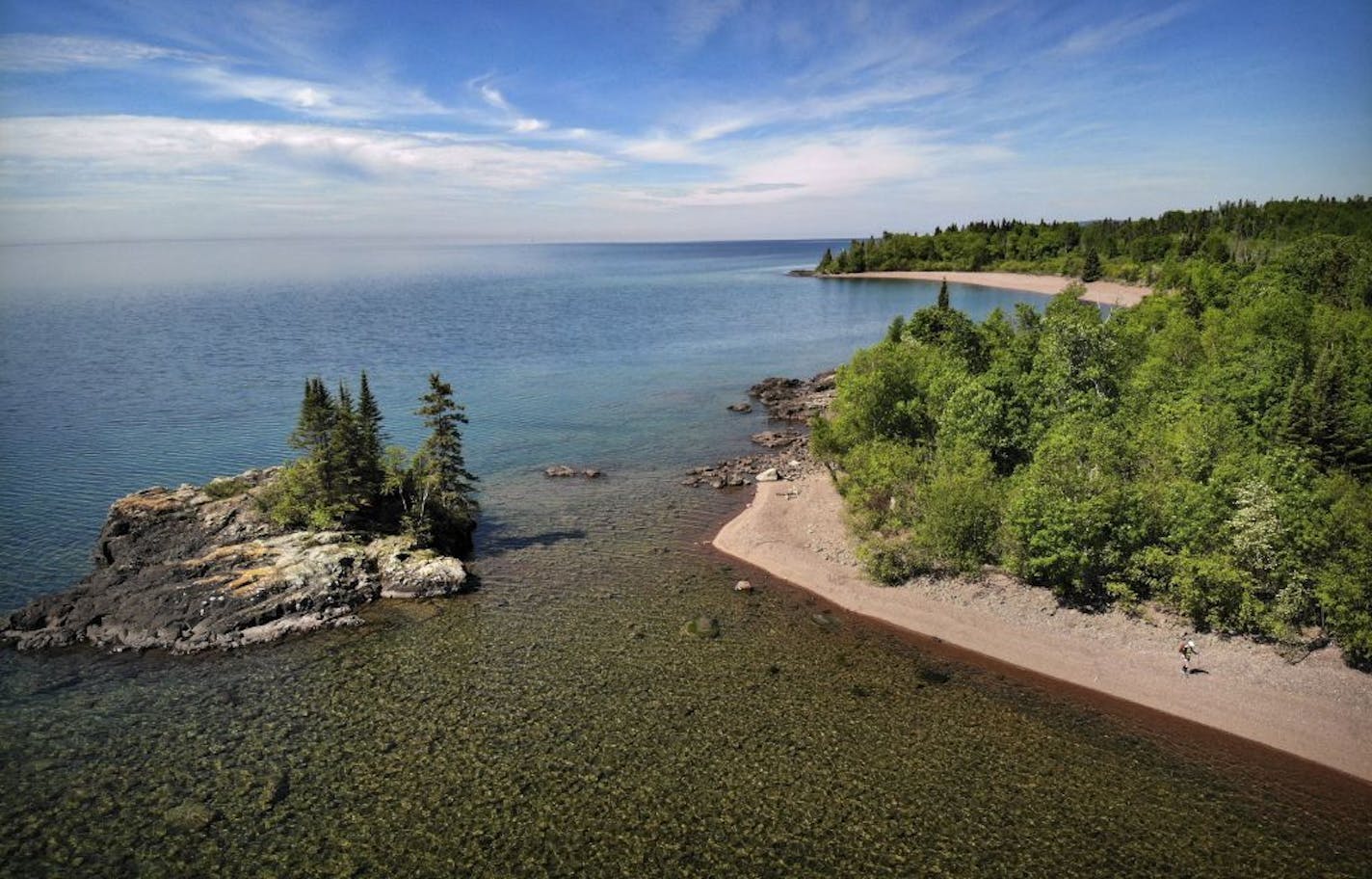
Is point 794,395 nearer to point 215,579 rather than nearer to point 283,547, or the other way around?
point 283,547

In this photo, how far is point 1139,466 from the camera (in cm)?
4403

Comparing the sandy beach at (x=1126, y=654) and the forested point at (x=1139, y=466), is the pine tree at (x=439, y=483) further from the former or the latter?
the forested point at (x=1139, y=466)

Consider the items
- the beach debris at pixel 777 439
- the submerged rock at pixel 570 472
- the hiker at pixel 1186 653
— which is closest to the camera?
the hiker at pixel 1186 653

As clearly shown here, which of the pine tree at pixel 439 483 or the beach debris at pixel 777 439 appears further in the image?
the beach debris at pixel 777 439

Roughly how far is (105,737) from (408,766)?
557 inches

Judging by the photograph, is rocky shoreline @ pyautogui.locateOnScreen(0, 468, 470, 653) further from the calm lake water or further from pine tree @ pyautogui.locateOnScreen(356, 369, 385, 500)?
pine tree @ pyautogui.locateOnScreen(356, 369, 385, 500)

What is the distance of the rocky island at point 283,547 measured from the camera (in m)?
40.5

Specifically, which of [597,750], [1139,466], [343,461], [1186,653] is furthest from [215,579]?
[1139,466]

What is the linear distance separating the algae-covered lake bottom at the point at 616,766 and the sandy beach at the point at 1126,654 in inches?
66.7

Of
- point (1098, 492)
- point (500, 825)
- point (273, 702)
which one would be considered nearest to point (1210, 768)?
point (1098, 492)

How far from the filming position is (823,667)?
124ft

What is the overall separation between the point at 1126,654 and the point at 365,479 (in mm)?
47463

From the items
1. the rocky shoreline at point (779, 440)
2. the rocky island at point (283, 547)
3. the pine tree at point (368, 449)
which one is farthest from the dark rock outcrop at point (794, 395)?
the pine tree at point (368, 449)

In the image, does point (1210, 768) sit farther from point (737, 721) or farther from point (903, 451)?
point (903, 451)
